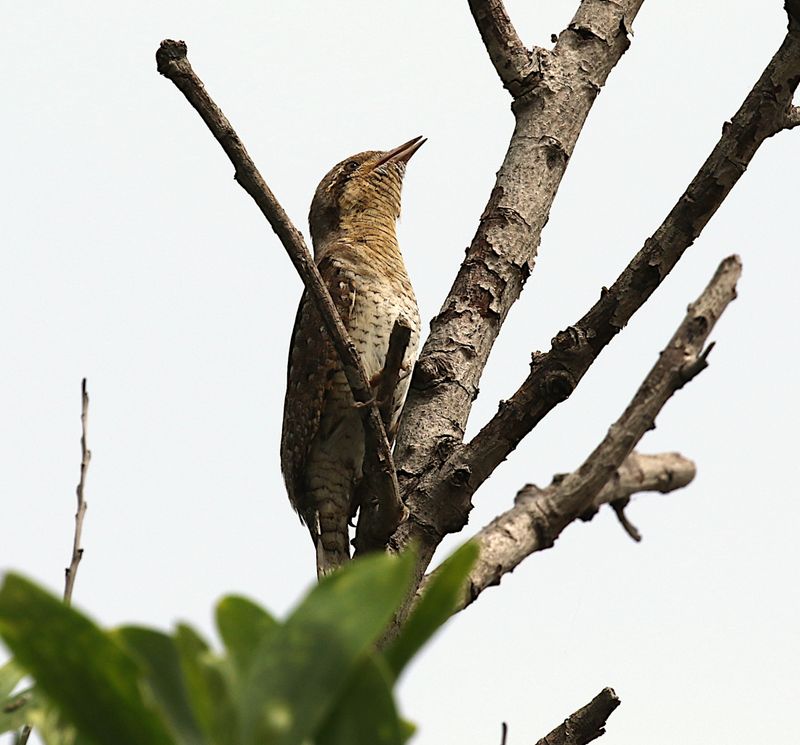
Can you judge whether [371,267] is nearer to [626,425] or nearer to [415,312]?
[415,312]

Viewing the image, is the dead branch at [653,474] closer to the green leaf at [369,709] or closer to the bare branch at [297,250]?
the bare branch at [297,250]

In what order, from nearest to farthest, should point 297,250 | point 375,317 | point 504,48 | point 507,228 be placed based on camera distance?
1. point 297,250
2. point 507,228
3. point 504,48
4. point 375,317

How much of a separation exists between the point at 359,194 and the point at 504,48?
5.46ft

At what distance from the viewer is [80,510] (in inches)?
77.6

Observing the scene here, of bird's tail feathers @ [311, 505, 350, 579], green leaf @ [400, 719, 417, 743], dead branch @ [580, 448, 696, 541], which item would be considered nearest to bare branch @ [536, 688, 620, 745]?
dead branch @ [580, 448, 696, 541]

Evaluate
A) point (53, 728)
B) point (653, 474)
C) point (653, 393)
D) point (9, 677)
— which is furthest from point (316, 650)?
point (653, 474)

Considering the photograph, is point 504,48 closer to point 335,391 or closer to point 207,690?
point 335,391

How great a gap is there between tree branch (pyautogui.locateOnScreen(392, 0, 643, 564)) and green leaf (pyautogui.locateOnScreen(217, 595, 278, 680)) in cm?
204

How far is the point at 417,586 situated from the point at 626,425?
116 centimetres

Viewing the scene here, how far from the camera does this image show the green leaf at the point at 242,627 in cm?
80

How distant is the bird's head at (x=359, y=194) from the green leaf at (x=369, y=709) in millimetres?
4299

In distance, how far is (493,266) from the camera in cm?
340

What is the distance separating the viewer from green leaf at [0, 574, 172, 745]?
733 mm

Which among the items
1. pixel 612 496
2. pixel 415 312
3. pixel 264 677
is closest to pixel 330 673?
pixel 264 677
